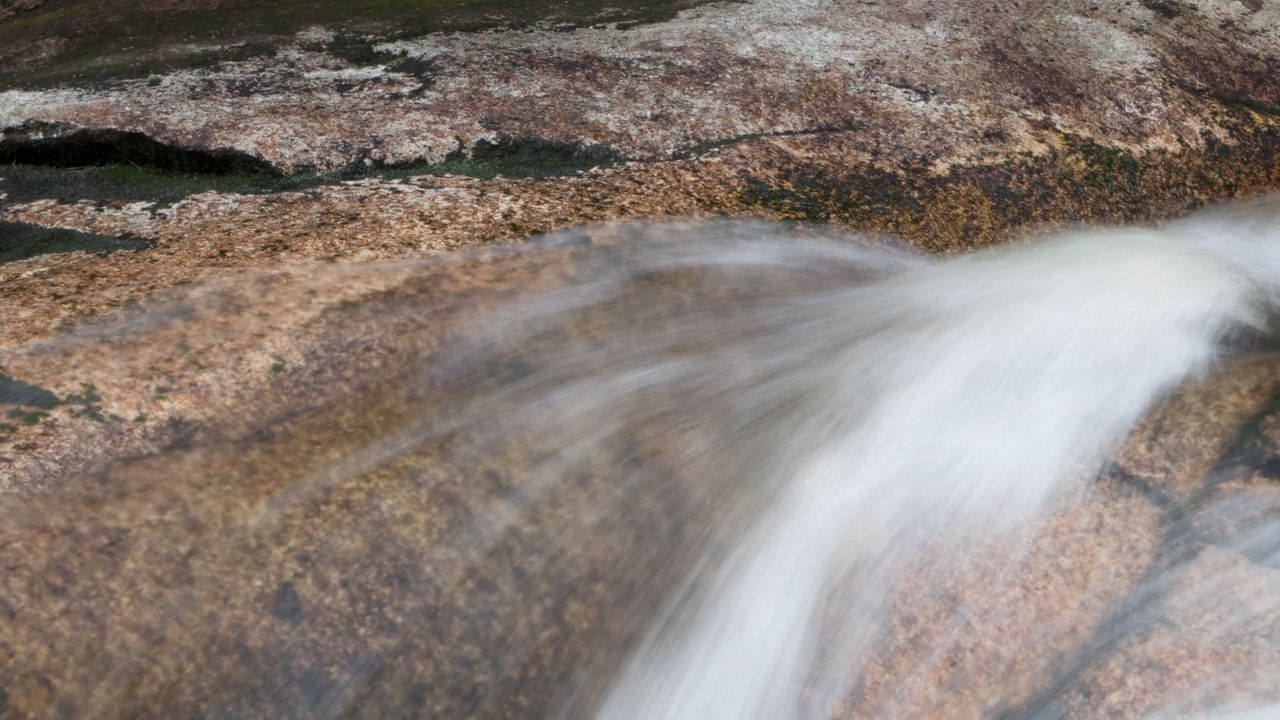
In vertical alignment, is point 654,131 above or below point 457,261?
above

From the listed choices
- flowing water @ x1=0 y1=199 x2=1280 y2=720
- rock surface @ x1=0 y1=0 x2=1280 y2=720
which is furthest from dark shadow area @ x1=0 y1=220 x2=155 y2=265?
flowing water @ x1=0 y1=199 x2=1280 y2=720

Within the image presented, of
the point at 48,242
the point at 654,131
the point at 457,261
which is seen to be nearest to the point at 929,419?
the point at 457,261

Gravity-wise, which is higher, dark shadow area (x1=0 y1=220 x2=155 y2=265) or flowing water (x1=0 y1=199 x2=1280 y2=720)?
dark shadow area (x1=0 y1=220 x2=155 y2=265)

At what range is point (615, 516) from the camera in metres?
3.04

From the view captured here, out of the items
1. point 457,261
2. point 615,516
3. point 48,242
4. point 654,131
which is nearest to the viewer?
point 615,516

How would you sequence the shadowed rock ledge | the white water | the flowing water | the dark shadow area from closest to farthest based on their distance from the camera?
the flowing water → the white water → the dark shadow area → the shadowed rock ledge

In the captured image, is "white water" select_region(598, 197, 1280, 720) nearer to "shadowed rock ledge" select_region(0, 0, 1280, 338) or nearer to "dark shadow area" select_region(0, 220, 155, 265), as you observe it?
"shadowed rock ledge" select_region(0, 0, 1280, 338)

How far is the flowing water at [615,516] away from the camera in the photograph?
256 centimetres

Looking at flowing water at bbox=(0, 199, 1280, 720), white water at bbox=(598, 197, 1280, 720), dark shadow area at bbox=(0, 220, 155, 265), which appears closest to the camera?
flowing water at bbox=(0, 199, 1280, 720)

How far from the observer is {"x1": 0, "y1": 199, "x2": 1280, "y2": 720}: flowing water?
8.41ft

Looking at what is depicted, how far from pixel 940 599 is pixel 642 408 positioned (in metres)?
1.17

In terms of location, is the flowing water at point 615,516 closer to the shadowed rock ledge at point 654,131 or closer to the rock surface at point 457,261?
the rock surface at point 457,261

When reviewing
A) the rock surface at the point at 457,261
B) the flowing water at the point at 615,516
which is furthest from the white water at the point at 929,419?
the rock surface at the point at 457,261

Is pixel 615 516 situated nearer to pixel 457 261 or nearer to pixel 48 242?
pixel 457 261
